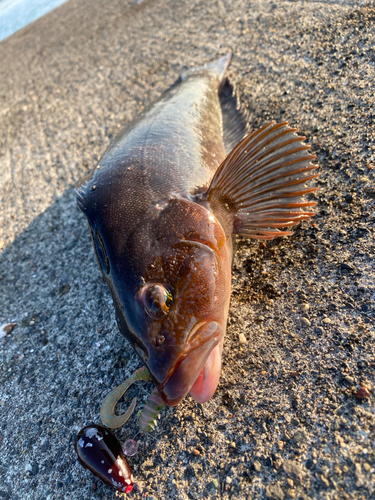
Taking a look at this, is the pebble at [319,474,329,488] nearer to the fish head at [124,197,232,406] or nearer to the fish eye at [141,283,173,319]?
the fish head at [124,197,232,406]

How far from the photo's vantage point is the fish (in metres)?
1.83

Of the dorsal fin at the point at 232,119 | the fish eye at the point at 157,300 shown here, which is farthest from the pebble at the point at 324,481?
the dorsal fin at the point at 232,119

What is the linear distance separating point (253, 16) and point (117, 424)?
16.8ft

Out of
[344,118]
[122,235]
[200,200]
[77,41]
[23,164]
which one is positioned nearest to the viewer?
[122,235]

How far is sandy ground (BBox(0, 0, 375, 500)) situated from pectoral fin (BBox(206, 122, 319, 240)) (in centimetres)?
25

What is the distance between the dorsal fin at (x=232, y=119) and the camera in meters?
3.30

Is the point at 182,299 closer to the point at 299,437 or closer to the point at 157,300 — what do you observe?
the point at 157,300

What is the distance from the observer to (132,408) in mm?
2008

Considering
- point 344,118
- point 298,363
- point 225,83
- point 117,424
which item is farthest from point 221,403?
point 225,83

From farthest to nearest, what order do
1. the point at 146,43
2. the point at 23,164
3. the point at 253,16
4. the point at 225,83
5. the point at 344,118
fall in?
the point at 146,43
the point at 253,16
the point at 23,164
the point at 225,83
the point at 344,118

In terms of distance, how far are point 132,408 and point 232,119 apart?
9.18 feet

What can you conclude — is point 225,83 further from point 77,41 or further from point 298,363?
point 77,41

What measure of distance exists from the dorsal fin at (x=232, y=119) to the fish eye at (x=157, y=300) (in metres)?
1.86

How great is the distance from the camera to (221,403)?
1966mm
